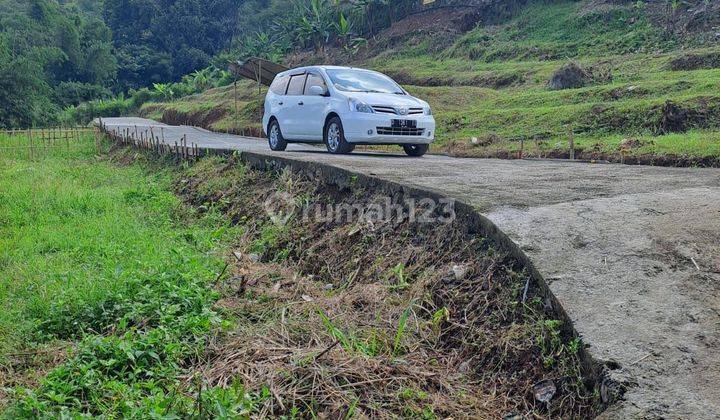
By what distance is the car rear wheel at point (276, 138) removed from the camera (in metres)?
11.5

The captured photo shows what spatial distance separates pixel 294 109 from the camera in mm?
10875

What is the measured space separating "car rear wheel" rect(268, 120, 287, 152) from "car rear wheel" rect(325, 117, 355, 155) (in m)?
1.51

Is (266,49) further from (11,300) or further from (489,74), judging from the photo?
(11,300)

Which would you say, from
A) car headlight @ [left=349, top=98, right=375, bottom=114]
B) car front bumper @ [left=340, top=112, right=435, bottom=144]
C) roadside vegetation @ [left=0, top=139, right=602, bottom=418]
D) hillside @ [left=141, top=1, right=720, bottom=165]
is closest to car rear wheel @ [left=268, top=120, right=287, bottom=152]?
car front bumper @ [left=340, top=112, right=435, bottom=144]

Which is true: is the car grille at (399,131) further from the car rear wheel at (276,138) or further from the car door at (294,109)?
the car rear wheel at (276,138)

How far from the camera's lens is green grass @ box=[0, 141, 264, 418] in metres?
3.13

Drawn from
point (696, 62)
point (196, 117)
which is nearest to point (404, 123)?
point (696, 62)

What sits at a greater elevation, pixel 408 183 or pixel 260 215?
pixel 408 183

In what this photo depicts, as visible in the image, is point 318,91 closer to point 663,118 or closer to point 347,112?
point 347,112

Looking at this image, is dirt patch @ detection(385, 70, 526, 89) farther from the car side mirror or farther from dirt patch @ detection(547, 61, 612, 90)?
the car side mirror

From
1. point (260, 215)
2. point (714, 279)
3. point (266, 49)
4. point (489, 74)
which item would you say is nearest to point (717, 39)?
point (489, 74)

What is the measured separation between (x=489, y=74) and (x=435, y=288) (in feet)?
70.1

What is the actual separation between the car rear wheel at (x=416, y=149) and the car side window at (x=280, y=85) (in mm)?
2557

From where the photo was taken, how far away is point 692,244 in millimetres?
3625
